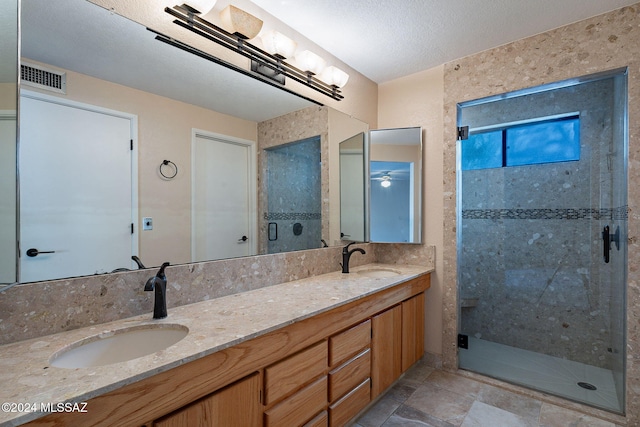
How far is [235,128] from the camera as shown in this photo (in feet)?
5.68

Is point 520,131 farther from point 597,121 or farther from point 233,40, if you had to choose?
point 233,40

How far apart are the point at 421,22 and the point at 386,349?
2.17 metres

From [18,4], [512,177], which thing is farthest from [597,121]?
[18,4]

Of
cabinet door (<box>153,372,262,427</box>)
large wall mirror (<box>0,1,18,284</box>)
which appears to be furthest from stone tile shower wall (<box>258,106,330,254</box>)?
large wall mirror (<box>0,1,18,284</box>)

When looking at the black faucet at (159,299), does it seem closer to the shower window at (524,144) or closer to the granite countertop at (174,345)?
the granite countertop at (174,345)

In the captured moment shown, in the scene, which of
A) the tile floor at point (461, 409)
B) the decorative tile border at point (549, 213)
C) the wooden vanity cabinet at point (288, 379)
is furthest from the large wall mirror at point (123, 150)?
the decorative tile border at point (549, 213)

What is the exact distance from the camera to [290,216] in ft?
6.68

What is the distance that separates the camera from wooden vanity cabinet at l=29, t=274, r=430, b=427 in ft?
2.85

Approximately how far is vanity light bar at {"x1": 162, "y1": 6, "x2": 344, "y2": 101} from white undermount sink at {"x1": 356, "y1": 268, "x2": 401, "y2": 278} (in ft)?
4.66

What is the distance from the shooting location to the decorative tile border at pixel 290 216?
6.21ft

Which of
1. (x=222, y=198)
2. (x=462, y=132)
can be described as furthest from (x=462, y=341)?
(x=222, y=198)

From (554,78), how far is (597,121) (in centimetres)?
76

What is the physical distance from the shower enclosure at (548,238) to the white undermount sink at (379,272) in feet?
1.84

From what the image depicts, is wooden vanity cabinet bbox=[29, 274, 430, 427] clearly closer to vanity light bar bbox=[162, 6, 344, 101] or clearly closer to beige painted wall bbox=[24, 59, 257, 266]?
beige painted wall bbox=[24, 59, 257, 266]
